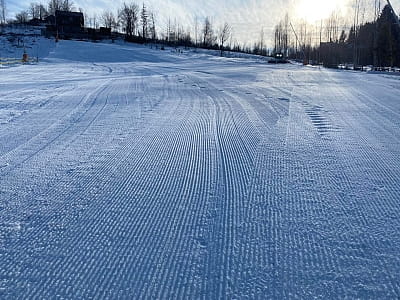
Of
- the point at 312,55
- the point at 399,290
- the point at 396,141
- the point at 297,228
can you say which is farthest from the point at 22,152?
the point at 312,55

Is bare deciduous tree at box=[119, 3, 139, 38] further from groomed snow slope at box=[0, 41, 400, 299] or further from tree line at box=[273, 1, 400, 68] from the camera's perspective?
groomed snow slope at box=[0, 41, 400, 299]

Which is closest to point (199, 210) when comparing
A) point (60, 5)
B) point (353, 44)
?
point (353, 44)

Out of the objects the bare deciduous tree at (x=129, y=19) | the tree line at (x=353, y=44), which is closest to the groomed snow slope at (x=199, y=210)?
the tree line at (x=353, y=44)

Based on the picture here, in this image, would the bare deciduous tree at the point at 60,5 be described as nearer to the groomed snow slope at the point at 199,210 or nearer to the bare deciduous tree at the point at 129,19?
the bare deciduous tree at the point at 129,19

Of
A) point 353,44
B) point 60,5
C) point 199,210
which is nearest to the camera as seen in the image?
point 199,210

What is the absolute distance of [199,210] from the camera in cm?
303

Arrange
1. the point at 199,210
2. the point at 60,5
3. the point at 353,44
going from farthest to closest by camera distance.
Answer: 1. the point at 60,5
2. the point at 353,44
3. the point at 199,210

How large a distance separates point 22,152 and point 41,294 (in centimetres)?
309

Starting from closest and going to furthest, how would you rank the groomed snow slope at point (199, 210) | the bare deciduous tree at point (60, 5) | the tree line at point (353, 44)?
the groomed snow slope at point (199, 210) < the tree line at point (353, 44) < the bare deciduous tree at point (60, 5)

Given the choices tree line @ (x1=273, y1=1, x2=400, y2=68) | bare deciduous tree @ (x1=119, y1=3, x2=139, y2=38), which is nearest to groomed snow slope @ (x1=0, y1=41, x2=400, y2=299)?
tree line @ (x1=273, y1=1, x2=400, y2=68)

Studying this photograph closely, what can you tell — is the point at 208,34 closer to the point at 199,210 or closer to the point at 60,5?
the point at 60,5

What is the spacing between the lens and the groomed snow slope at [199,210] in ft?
6.98

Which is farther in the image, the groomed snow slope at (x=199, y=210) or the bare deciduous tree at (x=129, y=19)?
the bare deciduous tree at (x=129, y=19)

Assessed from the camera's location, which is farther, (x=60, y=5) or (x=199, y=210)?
(x=60, y=5)
